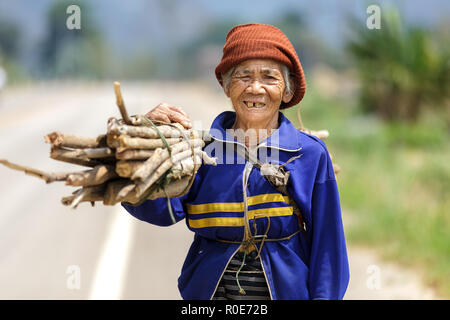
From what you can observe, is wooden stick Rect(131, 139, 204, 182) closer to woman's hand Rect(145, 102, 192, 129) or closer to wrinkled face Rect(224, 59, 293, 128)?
woman's hand Rect(145, 102, 192, 129)

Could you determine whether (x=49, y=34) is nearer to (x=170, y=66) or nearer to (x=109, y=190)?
(x=170, y=66)

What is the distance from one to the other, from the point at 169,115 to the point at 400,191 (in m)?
6.57

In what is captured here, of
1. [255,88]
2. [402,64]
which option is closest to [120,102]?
[255,88]

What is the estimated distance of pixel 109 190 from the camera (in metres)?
2.47

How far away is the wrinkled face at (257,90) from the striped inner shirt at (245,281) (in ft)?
1.99

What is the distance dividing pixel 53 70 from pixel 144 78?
16331 millimetres

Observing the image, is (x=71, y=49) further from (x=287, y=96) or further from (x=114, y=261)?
(x=287, y=96)

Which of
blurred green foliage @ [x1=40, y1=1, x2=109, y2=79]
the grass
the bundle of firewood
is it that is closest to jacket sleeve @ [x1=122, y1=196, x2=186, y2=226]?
the bundle of firewood

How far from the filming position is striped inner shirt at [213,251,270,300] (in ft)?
9.05

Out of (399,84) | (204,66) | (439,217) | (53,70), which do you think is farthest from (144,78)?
(439,217)

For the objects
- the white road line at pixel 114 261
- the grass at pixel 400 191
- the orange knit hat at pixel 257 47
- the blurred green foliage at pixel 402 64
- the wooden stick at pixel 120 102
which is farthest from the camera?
the blurred green foliage at pixel 402 64

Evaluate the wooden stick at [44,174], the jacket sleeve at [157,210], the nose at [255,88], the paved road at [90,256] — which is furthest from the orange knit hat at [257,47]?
the paved road at [90,256]

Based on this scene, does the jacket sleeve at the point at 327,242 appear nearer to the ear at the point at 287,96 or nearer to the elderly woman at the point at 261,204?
the elderly woman at the point at 261,204

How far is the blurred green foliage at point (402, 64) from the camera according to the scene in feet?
44.1
